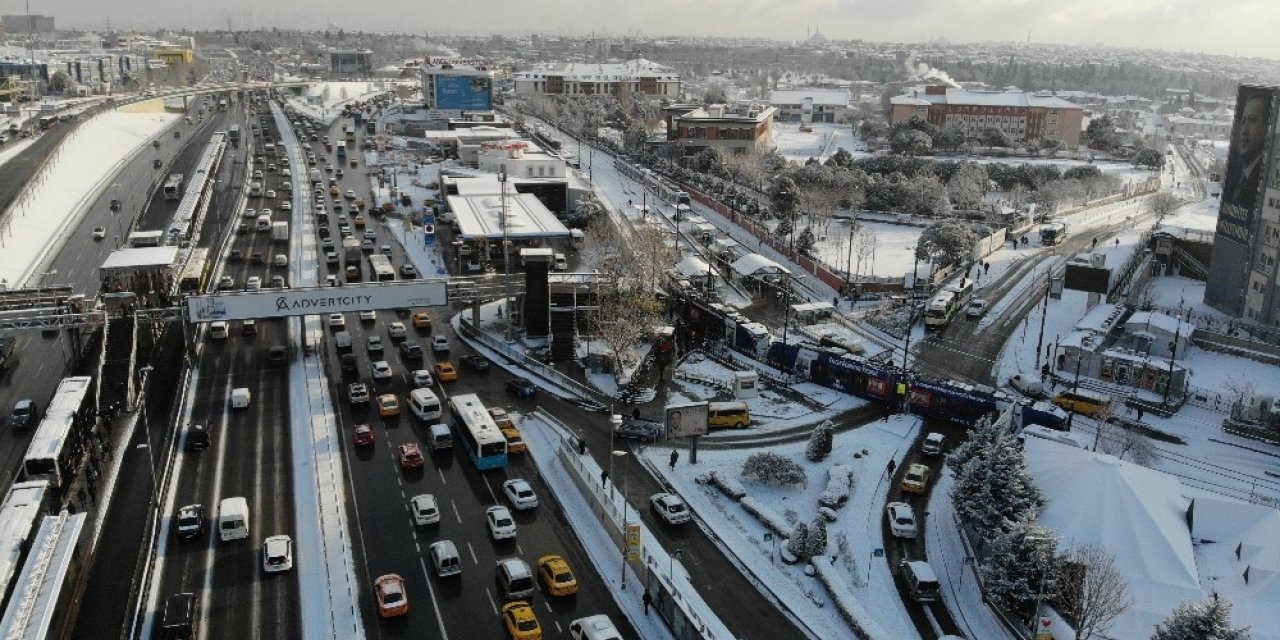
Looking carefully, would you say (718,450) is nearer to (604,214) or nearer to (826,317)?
(826,317)

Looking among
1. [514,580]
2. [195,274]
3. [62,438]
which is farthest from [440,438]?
[195,274]

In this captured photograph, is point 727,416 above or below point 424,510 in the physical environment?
above

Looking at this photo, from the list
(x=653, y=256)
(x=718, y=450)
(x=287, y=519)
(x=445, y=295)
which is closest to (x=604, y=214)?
(x=653, y=256)

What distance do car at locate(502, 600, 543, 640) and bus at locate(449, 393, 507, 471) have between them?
6.78m

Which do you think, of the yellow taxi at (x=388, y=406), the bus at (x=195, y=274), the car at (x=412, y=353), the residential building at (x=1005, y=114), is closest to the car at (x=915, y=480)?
the yellow taxi at (x=388, y=406)

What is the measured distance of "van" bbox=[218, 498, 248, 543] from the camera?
22438 millimetres

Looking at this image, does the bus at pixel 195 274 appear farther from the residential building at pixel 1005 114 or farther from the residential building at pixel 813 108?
the residential building at pixel 813 108

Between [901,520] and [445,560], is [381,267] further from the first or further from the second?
[901,520]

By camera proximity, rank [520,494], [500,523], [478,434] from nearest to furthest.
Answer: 1. [500,523]
2. [520,494]
3. [478,434]

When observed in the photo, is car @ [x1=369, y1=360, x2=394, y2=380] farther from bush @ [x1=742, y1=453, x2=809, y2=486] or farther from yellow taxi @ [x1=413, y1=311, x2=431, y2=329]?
bush @ [x1=742, y1=453, x2=809, y2=486]

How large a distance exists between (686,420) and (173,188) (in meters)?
52.9

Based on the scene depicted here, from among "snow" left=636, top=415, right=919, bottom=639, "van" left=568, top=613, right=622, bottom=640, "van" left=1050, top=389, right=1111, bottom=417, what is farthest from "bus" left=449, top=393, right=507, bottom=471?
"van" left=1050, top=389, right=1111, bottom=417

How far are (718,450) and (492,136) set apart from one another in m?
58.5

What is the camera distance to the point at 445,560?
2116 centimetres
